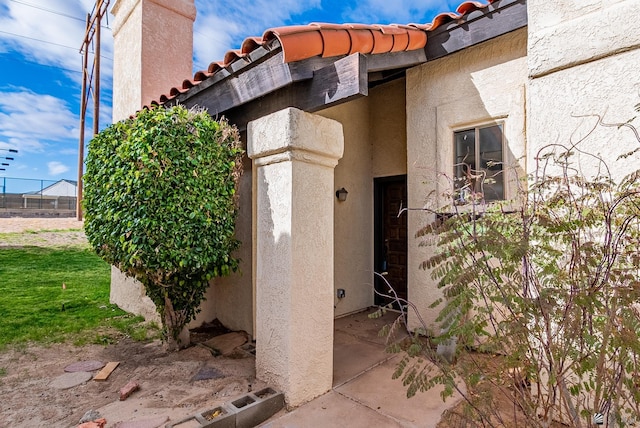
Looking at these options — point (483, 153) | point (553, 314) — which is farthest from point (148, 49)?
point (553, 314)

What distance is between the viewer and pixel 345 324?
248 inches

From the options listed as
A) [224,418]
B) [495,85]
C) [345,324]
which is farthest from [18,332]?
[495,85]

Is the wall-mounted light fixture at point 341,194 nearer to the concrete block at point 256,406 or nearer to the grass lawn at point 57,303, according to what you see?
the concrete block at point 256,406

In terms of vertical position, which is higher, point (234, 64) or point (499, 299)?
point (234, 64)

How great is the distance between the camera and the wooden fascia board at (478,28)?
4.26m

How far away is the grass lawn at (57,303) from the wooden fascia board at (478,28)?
6.56 meters

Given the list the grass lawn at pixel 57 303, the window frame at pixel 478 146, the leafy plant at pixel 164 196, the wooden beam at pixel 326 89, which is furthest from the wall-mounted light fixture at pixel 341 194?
the grass lawn at pixel 57 303

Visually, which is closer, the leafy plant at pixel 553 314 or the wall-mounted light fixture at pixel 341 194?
the leafy plant at pixel 553 314

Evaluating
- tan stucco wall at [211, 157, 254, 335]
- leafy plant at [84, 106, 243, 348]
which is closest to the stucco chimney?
leafy plant at [84, 106, 243, 348]

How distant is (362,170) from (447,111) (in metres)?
2.29

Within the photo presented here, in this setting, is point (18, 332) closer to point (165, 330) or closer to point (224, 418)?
point (165, 330)

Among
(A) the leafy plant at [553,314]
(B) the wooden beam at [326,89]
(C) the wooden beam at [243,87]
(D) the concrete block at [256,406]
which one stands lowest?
(D) the concrete block at [256,406]

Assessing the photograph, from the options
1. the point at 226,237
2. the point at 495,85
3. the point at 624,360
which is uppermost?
the point at 495,85

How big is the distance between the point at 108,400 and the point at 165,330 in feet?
4.18
